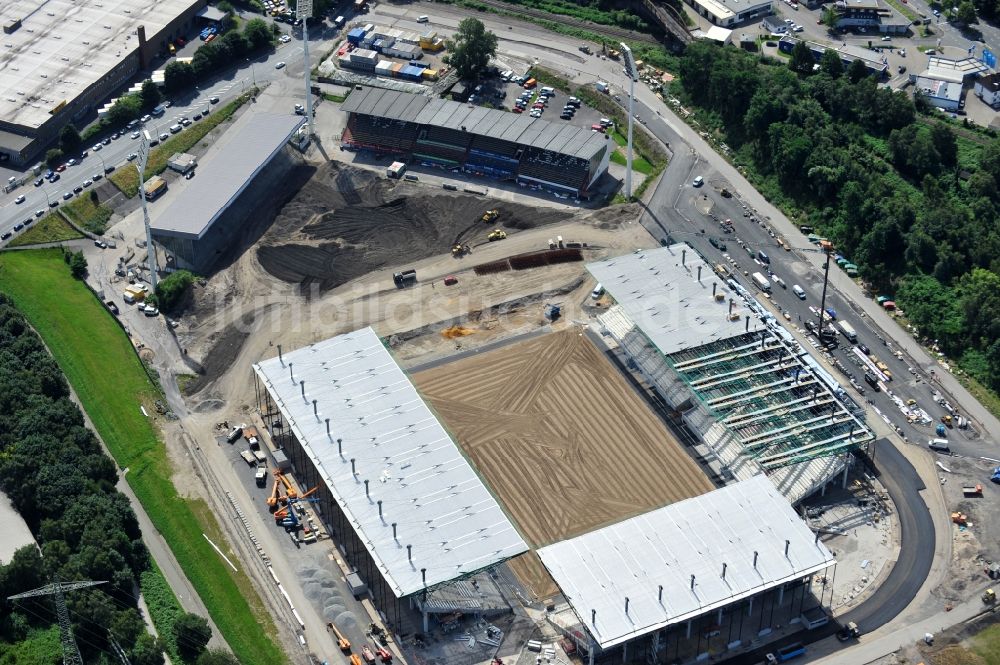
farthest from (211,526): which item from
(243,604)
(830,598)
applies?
(830,598)

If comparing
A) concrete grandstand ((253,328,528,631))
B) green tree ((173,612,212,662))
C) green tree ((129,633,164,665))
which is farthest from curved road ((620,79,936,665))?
green tree ((129,633,164,665))

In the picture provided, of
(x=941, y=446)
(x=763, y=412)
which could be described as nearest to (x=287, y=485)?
(x=763, y=412)

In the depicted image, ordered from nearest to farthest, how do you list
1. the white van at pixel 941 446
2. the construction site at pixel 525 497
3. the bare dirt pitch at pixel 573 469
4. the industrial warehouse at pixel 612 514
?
the industrial warehouse at pixel 612 514, the construction site at pixel 525 497, the bare dirt pitch at pixel 573 469, the white van at pixel 941 446

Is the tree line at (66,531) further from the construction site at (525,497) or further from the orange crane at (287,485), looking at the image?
the orange crane at (287,485)

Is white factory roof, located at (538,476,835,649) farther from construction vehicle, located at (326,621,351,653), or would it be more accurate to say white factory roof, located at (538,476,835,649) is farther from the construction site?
construction vehicle, located at (326,621,351,653)

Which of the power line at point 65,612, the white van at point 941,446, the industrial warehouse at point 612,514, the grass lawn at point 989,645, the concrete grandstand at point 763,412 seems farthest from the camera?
the white van at point 941,446

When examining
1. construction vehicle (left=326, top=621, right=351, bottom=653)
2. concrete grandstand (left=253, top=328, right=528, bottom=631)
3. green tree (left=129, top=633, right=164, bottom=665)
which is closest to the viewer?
green tree (left=129, top=633, right=164, bottom=665)

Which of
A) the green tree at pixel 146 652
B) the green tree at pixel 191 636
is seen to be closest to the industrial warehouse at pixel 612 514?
the green tree at pixel 191 636
